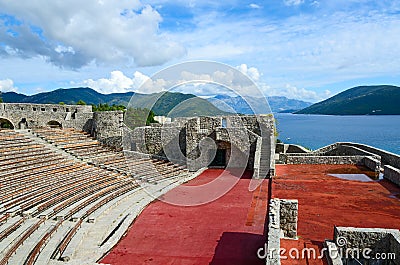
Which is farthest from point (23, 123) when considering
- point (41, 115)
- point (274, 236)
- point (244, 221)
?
point (274, 236)

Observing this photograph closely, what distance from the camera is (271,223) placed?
702 centimetres

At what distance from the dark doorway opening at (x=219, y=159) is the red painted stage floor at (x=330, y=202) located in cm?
443

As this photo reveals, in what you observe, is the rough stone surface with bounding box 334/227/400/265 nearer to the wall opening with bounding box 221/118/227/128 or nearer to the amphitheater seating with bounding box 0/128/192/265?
the amphitheater seating with bounding box 0/128/192/265

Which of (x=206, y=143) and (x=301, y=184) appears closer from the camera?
(x=301, y=184)

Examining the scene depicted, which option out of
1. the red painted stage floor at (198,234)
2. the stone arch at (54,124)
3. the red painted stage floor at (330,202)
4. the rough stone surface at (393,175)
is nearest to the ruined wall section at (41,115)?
the stone arch at (54,124)

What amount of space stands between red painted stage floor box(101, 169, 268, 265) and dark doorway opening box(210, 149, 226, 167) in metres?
6.93

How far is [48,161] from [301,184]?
11373mm

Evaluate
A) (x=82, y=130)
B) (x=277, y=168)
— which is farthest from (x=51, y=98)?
(x=277, y=168)

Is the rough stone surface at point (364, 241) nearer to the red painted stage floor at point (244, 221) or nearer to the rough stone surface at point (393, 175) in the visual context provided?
the red painted stage floor at point (244, 221)

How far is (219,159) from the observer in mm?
19828

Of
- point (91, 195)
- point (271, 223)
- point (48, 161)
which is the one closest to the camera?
point (271, 223)

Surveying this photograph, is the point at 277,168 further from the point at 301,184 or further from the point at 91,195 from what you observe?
the point at 91,195

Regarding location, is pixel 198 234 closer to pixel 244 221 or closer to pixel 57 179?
pixel 244 221

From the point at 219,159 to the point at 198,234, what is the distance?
10.9 metres
